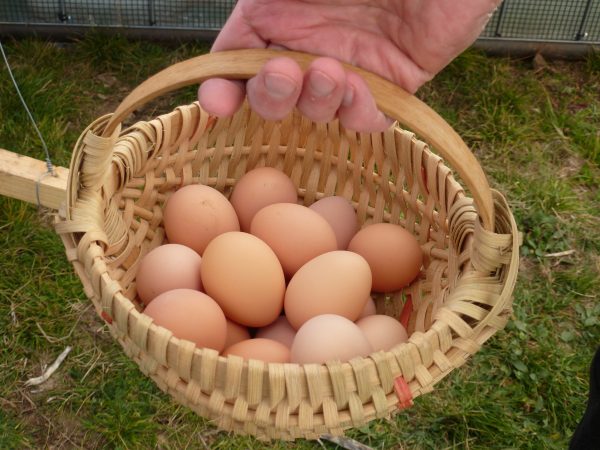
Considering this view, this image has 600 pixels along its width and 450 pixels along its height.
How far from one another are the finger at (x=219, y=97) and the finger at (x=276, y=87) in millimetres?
43

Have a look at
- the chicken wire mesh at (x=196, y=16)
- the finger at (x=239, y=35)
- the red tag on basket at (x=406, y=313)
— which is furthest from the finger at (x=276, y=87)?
the chicken wire mesh at (x=196, y=16)

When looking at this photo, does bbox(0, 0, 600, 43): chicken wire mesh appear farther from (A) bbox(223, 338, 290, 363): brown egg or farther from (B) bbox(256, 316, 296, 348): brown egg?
(A) bbox(223, 338, 290, 363): brown egg

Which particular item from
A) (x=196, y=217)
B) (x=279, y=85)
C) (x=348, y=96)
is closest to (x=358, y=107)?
(x=348, y=96)

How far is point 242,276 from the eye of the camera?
123cm

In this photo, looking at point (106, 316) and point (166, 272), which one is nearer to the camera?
point (106, 316)

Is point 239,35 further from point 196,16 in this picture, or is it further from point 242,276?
point 196,16

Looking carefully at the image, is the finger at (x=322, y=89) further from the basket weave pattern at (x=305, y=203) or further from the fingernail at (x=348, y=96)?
the basket weave pattern at (x=305, y=203)

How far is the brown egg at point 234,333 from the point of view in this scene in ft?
4.19

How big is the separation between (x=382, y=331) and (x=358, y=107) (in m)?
0.37

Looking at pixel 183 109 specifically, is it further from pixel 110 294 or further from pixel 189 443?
pixel 189 443

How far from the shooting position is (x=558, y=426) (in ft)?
4.99

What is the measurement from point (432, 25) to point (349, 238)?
0.46 metres

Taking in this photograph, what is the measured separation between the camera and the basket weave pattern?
3.25 ft

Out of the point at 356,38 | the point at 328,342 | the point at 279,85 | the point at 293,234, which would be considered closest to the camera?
the point at 279,85
